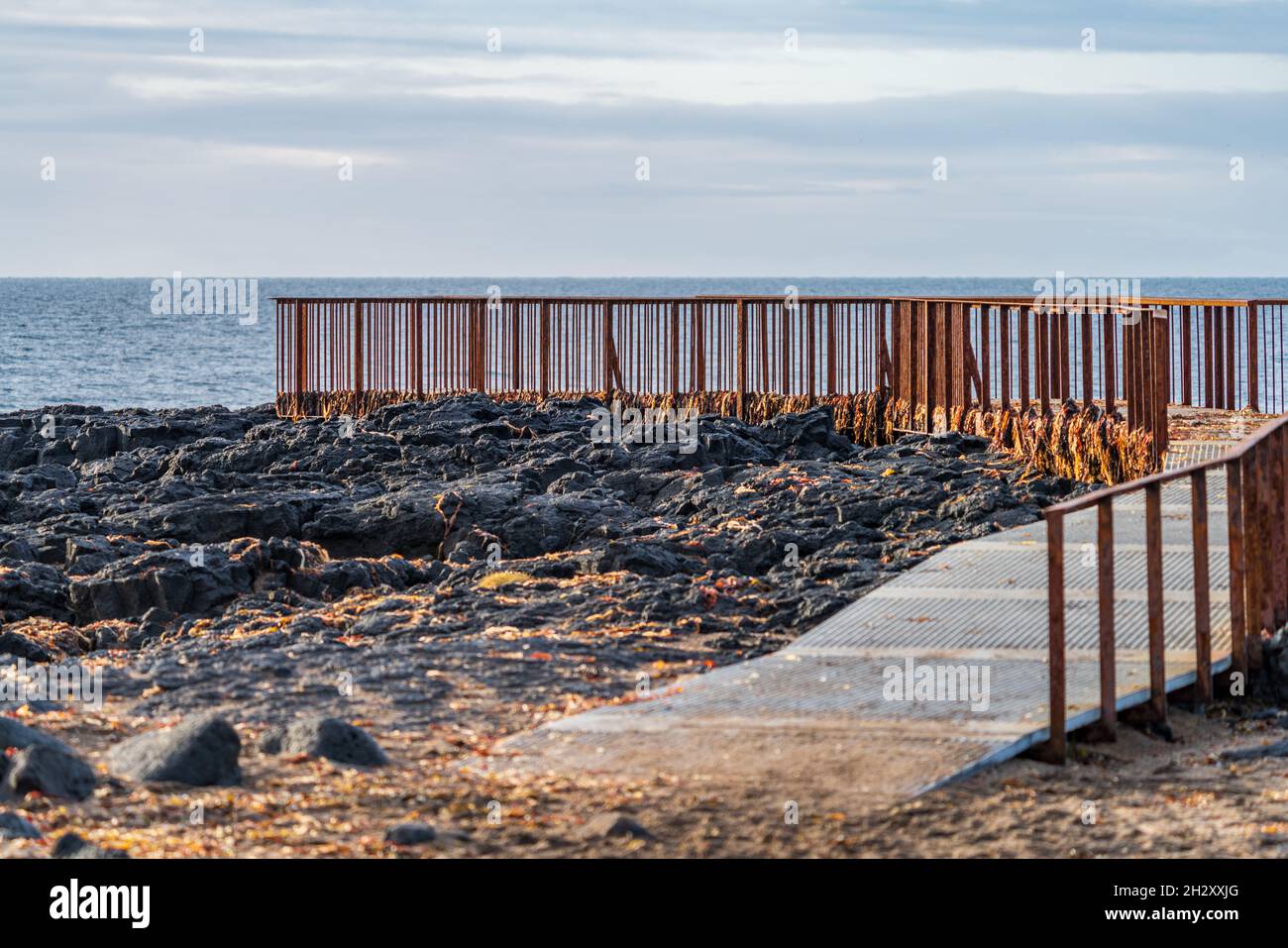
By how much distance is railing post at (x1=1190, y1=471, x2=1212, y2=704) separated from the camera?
8523mm

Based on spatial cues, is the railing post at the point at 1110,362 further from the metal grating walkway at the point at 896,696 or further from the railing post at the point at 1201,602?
the railing post at the point at 1201,602

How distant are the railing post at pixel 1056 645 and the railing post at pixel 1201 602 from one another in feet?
4.21

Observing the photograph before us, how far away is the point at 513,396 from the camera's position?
952 inches

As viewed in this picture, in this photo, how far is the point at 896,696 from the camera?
26.9 ft

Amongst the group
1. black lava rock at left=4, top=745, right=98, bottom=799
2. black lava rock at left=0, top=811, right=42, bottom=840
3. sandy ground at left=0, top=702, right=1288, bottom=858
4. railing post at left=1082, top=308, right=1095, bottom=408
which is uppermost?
railing post at left=1082, top=308, right=1095, bottom=408

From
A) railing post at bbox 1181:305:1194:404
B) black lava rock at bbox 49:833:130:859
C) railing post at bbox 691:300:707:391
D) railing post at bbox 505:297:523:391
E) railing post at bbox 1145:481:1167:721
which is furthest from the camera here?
railing post at bbox 505:297:523:391

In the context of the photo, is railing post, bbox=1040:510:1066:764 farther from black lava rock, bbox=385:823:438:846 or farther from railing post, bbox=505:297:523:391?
railing post, bbox=505:297:523:391

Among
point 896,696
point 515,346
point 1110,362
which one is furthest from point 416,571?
point 515,346

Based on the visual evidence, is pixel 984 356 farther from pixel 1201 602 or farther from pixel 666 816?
pixel 666 816

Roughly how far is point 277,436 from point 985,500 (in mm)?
10567

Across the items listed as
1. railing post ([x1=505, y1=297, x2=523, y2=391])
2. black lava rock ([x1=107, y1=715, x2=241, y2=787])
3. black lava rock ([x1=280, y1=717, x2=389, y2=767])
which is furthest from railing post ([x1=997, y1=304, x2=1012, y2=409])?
black lava rock ([x1=107, y1=715, x2=241, y2=787])

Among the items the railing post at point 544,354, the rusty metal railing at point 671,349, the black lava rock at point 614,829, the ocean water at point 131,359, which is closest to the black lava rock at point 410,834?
the black lava rock at point 614,829

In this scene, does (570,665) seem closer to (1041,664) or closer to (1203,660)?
(1041,664)
